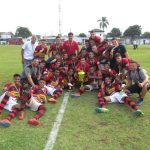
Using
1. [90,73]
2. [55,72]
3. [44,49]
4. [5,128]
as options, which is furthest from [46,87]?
[5,128]

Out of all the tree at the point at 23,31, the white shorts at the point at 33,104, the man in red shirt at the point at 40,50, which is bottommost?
the tree at the point at 23,31

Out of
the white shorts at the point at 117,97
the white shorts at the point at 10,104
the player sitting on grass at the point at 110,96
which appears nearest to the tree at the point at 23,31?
the player sitting on grass at the point at 110,96

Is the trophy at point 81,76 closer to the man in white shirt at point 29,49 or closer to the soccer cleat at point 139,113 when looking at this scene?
the man in white shirt at point 29,49

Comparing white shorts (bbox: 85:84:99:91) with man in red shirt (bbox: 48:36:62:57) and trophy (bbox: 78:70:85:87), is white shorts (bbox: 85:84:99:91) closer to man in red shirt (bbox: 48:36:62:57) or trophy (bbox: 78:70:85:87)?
trophy (bbox: 78:70:85:87)

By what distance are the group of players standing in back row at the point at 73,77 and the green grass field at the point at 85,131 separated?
232 mm

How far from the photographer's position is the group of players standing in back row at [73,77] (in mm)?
7965

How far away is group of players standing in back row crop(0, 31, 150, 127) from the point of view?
7.96 m

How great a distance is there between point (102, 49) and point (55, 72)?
6.40ft

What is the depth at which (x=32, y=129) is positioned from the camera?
664 cm

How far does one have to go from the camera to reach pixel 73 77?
10.6m

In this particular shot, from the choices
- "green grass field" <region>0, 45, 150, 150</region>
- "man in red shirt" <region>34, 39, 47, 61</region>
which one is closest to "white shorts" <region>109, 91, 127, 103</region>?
"green grass field" <region>0, 45, 150, 150</region>

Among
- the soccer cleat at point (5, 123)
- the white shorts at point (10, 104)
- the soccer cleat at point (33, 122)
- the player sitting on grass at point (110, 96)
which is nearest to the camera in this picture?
the soccer cleat at point (5, 123)

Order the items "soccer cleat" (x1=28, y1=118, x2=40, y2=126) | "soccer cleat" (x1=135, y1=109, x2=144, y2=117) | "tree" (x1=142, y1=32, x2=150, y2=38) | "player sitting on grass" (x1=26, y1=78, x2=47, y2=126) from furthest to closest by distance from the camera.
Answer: "tree" (x1=142, y1=32, x2=150, y2=38), "soccer cleat" (x1=135, y1=109, x2=144, y2=117), "player sitting on grass" (x1=26, y1=78, x2=47, y2=126), "soccer cleat" (x1=28, y1=118, x2=40, y2=126)

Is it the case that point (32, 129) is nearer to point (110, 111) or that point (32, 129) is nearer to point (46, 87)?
point (110, 111)
